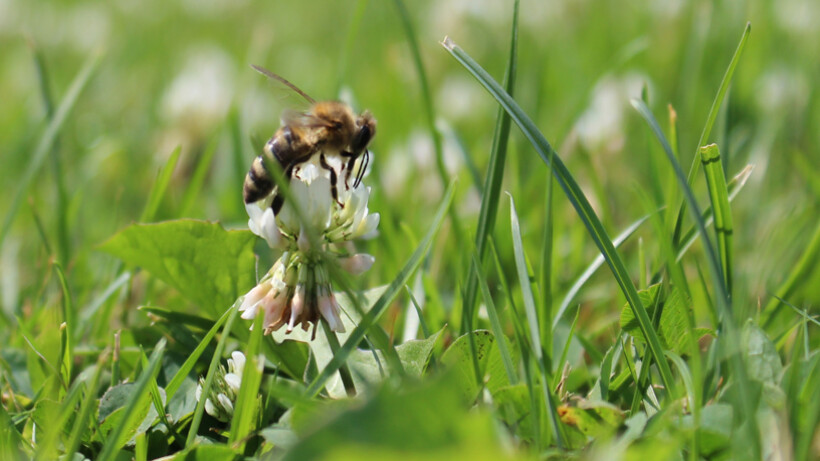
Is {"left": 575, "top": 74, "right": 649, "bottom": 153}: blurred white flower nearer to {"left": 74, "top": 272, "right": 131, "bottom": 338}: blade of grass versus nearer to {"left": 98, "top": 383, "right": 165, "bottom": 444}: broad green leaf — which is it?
{"left": 74, "top": 272, "right": 131, "bottom": 338}: blade of grass

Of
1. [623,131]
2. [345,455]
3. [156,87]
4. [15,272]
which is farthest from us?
[156,87]

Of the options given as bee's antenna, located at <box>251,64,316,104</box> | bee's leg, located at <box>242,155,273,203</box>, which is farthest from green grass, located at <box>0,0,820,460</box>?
bee's antenna, located at <box>251,64,316,104</box>

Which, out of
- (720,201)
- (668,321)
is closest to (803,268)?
(720,201)

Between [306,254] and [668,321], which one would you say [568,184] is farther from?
[306,254]

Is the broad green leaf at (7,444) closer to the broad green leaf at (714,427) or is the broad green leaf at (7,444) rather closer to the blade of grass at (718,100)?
the broad green leaf at (714,427)

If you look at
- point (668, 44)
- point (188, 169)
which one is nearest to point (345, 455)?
point (188, 169)

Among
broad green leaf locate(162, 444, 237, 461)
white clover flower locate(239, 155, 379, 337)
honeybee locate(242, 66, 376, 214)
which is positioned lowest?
broad green leaf locate(162, 444, 237, 461)

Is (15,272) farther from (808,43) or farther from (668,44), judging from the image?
(808,43)
